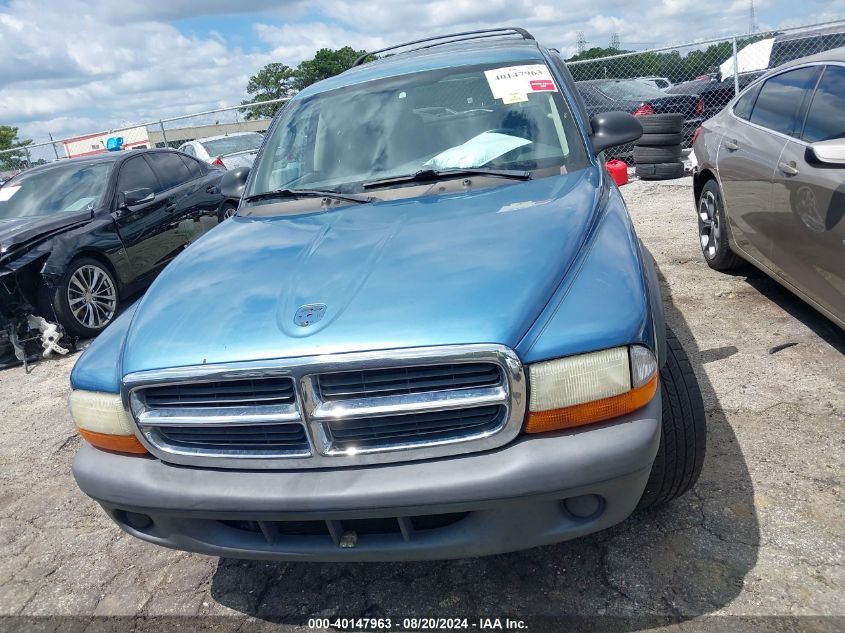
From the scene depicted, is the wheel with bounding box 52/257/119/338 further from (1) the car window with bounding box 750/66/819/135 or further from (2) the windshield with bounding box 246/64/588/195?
(1) the car window with bounding box 750/66/819/135

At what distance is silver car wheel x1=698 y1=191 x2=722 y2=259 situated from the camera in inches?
207

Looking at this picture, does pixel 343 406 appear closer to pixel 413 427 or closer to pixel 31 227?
pixel 413 427

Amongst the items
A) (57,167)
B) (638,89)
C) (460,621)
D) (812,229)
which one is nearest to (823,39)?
(638,89)

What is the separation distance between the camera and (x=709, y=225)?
5.47 m

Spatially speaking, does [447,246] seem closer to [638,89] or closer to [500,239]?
[500,239]

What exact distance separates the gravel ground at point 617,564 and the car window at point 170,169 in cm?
452

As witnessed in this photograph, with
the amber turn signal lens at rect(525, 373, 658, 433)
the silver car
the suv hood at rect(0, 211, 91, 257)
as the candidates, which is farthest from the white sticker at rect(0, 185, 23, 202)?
the amber turn signal lens at rect(525, 373, 658, 433)

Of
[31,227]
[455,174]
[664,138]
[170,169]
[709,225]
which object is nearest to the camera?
[455,174]

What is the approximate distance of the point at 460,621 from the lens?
2287 millimetres

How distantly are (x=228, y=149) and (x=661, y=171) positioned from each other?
822 cm

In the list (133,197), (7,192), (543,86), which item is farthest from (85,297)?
(543,86)

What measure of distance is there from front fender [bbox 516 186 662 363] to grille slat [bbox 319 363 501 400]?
0.13 m

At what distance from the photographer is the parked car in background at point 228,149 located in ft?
41.3

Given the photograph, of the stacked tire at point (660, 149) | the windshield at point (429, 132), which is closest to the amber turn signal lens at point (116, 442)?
the windshield at point (429, 132)
